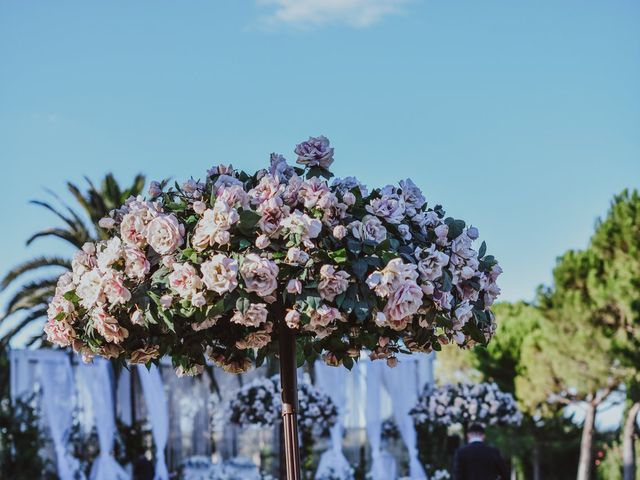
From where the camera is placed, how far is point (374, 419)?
1959 cm

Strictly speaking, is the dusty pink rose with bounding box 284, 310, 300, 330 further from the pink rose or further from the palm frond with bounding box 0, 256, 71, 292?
the palm frond with bounding box 0, 256, 71, 292

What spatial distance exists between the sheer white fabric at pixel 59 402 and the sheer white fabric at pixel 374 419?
213 inches

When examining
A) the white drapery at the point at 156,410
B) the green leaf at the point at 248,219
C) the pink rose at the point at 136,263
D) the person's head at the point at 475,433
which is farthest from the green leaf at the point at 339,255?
the white drapery at the point at 156,410

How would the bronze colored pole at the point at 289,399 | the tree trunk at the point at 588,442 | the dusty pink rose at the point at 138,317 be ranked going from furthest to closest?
the tree trunk at the point at 588,442 → the bronze colored pole at the point at 289,399 → the dusty pink rose at the point at 138,317

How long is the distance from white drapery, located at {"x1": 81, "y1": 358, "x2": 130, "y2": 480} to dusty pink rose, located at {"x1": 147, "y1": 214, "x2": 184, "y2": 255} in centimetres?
1434

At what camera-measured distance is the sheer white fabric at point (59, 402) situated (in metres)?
18.0

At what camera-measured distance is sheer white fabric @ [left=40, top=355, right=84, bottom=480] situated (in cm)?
1795

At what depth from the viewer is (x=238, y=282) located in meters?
3.93

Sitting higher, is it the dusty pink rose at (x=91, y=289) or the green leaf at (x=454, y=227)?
the green leaf at (x=454, y=227)

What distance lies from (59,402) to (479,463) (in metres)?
10.5

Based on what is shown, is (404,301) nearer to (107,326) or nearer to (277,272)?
(277,272)

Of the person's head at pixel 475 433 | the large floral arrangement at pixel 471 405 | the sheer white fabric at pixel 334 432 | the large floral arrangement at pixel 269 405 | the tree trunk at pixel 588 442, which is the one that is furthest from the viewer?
the tree trunk at pixel 588 442

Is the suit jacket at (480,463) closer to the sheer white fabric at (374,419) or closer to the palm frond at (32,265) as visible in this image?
the sheer white fabric at (374,419)

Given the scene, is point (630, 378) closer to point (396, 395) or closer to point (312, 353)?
point (396, 395)
